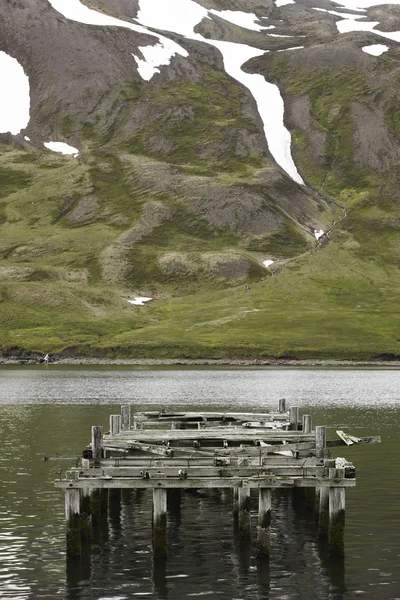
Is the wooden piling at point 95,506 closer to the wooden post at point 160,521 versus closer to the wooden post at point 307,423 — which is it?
the wooden post at point 160,521

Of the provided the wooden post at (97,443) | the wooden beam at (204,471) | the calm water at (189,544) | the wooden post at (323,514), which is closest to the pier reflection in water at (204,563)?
the calm water at (189,544)

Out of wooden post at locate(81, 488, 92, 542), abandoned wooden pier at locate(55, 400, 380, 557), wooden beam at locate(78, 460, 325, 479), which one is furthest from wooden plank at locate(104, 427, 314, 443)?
wooden beam at locate(78, 460, 325, 479)

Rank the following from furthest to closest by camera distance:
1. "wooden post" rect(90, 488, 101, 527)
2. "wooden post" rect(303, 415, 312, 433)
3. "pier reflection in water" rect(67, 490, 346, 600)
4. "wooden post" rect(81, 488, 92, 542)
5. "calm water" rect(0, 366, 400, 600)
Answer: "wooden post" rect(303, 415, 312, 433) < "wooden post" rect(90, 488, 101, 527) < "wooden post" rect(81, 488, 92, 542) < "calm water" rect(0, 366, 400, 600) < "pier reflection in water" rect(67, 490, 346, 600)

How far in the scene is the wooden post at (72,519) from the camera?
30.9 meters

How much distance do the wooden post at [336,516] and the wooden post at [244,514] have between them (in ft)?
9.40

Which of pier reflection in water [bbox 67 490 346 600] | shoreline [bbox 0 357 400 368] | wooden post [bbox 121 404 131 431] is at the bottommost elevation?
pier reflection in water [bbox 67 490 346 600]

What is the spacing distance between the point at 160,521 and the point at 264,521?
338 cm

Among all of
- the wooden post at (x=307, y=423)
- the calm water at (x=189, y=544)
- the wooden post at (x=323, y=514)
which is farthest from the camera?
the wooden post at (x=307, y=423)

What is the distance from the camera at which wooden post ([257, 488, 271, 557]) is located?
30719mm

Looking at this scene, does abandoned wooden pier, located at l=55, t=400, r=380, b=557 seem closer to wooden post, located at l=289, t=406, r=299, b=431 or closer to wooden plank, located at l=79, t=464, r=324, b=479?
wooden plank, located at l=79, t=464, r=324, b=479

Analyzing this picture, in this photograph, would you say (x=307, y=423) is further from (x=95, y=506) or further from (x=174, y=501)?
(x=95, y=506)

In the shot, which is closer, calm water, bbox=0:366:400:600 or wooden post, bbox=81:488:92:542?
calm water, bbox=0:366:400:600

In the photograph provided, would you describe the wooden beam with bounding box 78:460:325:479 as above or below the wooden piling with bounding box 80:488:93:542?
above

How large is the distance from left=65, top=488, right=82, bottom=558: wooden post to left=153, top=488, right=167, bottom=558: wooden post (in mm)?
2542
